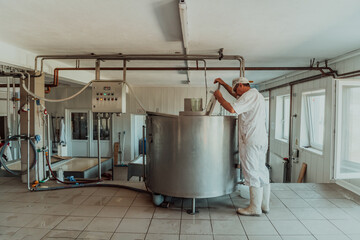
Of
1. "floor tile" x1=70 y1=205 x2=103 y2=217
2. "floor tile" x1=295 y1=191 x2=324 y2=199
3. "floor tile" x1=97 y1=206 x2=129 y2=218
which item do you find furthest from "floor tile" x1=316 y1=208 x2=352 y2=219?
"floor tile" x1=70 y1=205 x2=103 y2=217

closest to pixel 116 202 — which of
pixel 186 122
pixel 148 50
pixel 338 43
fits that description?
pixel 186 122

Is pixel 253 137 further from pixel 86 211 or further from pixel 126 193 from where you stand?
pixel 86 211

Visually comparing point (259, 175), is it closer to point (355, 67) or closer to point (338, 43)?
point (338, 43)

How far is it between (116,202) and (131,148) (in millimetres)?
5386

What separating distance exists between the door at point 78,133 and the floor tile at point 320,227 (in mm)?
7402

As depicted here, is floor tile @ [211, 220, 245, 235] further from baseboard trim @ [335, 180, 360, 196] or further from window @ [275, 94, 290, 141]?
window @ [275, 94, 290, 141]

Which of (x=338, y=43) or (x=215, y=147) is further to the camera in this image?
(x=338, y=43)

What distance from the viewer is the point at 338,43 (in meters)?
3.03

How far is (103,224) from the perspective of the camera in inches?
91.0

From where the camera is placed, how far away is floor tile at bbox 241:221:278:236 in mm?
2186

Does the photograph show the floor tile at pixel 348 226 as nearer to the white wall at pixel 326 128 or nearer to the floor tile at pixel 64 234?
the white wall at pixel 326 128

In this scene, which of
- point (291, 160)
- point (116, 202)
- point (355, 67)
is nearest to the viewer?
point (116, 202)

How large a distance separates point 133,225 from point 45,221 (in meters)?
0.92

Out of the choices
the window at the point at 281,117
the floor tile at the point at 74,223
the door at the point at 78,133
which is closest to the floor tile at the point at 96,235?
the floor tile at the point at 74,223
